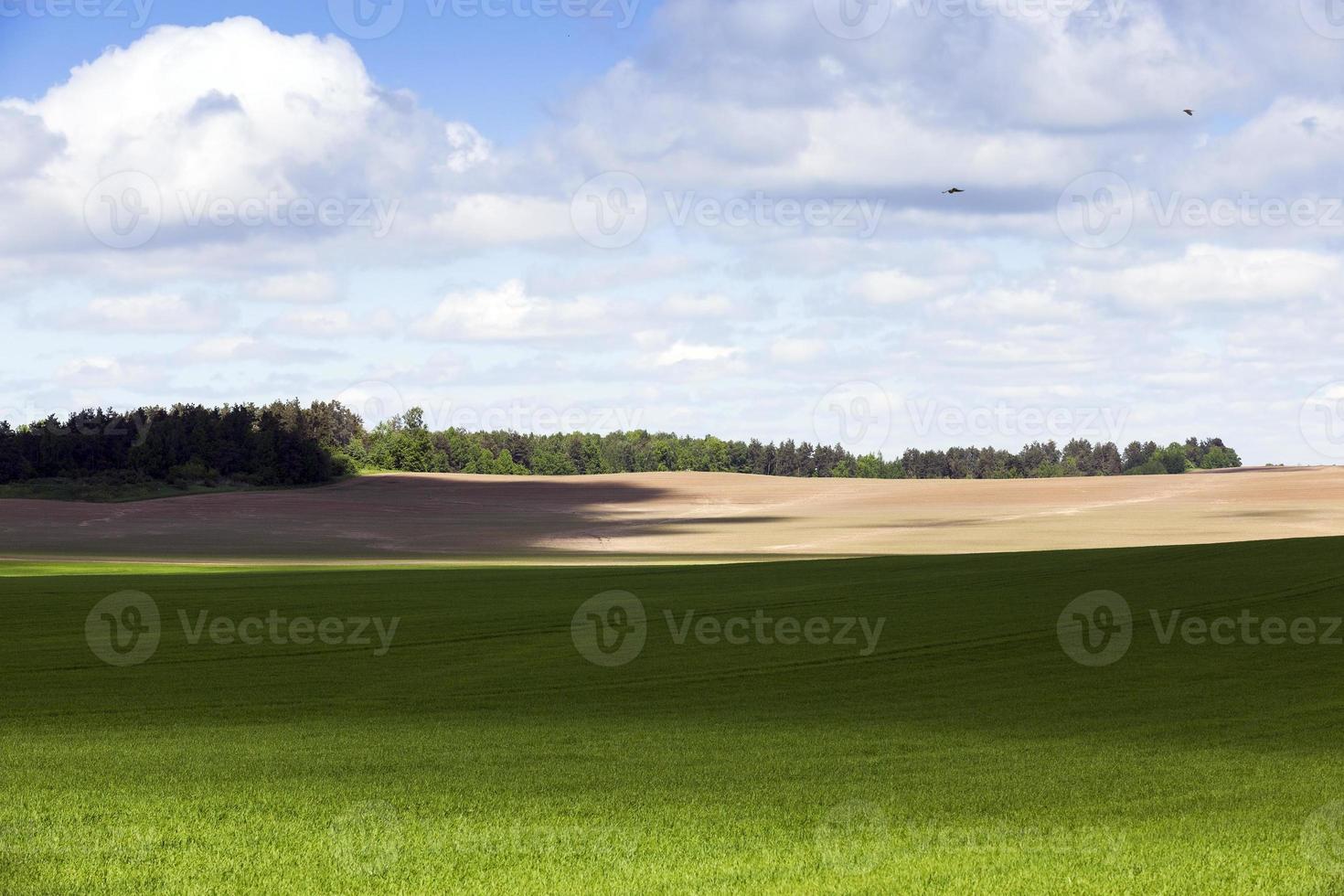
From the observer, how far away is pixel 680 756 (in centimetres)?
1530

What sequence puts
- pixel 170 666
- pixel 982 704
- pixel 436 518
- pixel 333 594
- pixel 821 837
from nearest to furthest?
pixel 821 837 < pixel 982 704 < pixel 170 666 < pixel 333 594 < pixel 436 518

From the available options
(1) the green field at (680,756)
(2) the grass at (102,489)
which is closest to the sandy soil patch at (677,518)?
(2) the grass at (102,489)

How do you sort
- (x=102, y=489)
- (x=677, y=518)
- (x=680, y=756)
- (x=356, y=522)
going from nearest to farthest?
1. (x=680, y=756)
2. (x=356, y=522)
3. (x=677, y=518)
4. (x=102, y=489)

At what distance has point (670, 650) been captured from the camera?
27156 mm

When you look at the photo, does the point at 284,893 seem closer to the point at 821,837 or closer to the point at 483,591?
the point at 821,837

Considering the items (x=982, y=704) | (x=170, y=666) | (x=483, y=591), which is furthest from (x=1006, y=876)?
(x=483, y=591)

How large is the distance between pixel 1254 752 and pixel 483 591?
1029 inches

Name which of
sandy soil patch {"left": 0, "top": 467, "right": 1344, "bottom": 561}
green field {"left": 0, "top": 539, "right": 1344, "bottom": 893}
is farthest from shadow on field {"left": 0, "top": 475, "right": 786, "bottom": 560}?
green field {"left": 0, "top": 539, "right": 1344, "bottom": 893}

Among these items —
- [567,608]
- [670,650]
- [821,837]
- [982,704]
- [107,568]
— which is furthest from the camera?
[107,568]

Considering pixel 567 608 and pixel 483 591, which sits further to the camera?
pixel 483 591

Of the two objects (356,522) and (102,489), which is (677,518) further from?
(102,489)

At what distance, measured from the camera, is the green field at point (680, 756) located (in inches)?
399

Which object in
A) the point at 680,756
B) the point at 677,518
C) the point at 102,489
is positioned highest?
the point at 102,489

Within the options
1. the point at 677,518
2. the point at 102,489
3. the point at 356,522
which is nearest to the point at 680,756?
the point at 356,522
